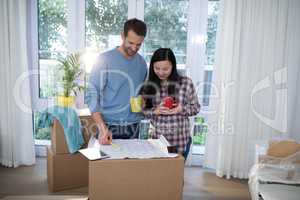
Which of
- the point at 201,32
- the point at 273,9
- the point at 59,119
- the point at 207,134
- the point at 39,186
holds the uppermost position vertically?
the point at 273,9

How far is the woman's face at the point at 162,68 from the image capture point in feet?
5.53

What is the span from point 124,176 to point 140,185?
0.08m

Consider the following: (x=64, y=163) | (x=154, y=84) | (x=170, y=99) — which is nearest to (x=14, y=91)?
(x=64, y=163)

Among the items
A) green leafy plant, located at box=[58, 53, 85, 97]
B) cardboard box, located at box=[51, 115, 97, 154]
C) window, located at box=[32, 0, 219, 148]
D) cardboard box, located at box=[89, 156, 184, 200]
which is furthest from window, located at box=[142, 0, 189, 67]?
cardboard box, located at box=[89, 156, 184, 200]

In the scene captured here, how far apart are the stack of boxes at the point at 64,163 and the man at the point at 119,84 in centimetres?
79

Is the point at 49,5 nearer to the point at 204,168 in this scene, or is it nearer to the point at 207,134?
the point at 207,134

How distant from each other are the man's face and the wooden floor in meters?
1.40

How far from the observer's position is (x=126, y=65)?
1719 mm

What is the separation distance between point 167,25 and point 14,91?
5.63 feet

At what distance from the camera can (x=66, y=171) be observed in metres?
2.54

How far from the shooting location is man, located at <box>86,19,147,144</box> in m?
1.63

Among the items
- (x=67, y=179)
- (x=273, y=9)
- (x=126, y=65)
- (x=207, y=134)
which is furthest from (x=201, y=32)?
(x=67, y=179)

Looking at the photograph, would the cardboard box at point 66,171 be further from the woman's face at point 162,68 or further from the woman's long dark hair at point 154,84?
the woman's face at point 162,68

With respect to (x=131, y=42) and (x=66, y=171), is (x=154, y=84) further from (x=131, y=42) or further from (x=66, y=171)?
(x=66, y=171)
